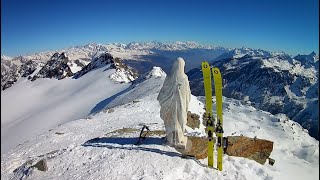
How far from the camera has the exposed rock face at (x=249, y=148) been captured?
2107 cm

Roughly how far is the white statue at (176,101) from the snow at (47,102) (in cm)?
3035

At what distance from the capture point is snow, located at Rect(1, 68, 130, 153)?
52.5 m

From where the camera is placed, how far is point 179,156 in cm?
1836

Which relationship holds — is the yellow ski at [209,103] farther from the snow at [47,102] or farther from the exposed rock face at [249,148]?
the snow at [47,102]

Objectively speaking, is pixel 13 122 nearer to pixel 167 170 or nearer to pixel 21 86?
pixel 21 86

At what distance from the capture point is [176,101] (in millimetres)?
18516

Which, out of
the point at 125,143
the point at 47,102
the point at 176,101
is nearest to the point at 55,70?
the point at 47,102

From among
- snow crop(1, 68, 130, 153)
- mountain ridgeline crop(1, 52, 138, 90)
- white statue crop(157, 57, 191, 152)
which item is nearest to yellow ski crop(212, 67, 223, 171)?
white statue crop(157, 57, 191, 152)

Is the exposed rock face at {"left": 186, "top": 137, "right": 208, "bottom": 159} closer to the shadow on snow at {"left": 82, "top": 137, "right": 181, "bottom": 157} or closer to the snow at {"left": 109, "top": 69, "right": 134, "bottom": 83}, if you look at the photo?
the shadow on snow at {"left": 82, "top": 137, "right": 181, "bottom": 157}

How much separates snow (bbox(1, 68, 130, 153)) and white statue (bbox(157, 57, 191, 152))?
30.4m

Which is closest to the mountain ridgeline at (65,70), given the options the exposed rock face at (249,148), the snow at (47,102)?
the snow at (47,102)

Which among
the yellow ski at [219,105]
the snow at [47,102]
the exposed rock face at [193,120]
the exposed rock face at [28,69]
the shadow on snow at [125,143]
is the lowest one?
the snow at [47,102]

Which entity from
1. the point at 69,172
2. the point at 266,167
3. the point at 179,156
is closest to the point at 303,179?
the point at 266,167

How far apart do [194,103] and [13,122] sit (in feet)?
119
